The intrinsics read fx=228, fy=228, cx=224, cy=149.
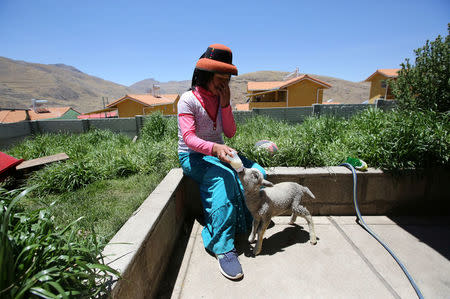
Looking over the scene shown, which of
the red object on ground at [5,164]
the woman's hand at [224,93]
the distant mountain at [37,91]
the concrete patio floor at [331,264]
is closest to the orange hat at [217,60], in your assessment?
the woman's hand at [224,93]

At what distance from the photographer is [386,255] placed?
2.18 metres

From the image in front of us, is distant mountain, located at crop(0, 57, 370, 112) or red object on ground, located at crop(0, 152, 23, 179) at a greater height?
distant mountain, located at crop(0, 57, 370, 112)

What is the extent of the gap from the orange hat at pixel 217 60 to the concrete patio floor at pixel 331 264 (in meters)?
1.79

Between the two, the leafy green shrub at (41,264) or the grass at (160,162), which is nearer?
the leafy green shrub at (41,264)

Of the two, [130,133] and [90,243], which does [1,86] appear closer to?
[130,133]

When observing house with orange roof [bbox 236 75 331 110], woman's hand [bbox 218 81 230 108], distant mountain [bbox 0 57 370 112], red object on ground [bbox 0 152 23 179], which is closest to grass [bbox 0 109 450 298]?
red object on ground [bbox 0 152 23 179]

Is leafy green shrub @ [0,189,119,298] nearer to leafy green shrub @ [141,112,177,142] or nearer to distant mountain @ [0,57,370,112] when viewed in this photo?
leafy green shrub @ [141,112,177,142]

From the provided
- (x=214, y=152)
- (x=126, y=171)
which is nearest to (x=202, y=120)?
(x=214, y=152)

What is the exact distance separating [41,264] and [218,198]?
1.34 m

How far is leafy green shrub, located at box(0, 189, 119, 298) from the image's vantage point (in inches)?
34.6

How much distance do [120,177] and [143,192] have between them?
966mm

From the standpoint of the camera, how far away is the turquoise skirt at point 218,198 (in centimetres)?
209

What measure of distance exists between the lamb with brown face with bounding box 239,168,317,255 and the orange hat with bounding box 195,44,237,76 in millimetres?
964

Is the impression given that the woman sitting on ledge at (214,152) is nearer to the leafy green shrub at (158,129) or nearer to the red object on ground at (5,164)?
the red object on ground at (5,164)
